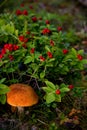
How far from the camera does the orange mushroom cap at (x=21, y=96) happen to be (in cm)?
310

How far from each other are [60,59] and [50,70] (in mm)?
180

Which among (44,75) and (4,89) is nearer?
(4,89)

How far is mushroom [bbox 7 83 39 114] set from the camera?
3096mm

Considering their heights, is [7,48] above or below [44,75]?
above

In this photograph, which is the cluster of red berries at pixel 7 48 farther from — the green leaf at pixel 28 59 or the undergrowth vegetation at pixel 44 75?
the green leaf at pixel 28 59

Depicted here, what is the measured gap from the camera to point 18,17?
4.26 m

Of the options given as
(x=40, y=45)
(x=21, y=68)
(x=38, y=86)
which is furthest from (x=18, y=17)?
(x=38, y=86)

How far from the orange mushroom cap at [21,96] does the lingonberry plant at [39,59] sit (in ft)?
0.48

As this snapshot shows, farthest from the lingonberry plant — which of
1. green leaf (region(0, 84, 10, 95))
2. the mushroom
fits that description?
green leaf (region(0, 84, 10, 95))

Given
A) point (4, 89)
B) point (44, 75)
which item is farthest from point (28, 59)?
point (4, 89)

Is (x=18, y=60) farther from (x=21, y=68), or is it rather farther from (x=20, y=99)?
(x=20, y=99)

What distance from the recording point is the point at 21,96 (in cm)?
312

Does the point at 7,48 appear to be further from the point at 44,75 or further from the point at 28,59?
the point at 44,75

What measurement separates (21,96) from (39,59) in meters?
0.48
